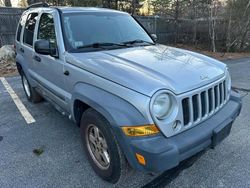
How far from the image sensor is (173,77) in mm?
2363

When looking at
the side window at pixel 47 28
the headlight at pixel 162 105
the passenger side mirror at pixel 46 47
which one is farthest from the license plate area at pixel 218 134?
the side window at pixel 47 28

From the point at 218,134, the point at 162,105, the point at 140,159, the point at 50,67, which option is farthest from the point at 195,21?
the point at 140,159

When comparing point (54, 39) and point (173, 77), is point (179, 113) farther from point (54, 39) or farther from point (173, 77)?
point (54, 39)

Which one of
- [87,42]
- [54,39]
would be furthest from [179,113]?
[54,39]

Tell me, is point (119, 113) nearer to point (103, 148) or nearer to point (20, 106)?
point (103, 148)

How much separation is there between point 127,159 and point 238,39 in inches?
540

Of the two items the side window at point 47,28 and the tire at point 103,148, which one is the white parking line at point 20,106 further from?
the tire at point 103,148

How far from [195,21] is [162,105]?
14.4 m

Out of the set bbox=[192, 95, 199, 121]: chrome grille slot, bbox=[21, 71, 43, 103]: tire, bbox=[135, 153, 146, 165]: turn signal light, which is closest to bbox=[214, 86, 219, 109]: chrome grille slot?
bbox=[192, 95, 199, 121]: chrome grille slot

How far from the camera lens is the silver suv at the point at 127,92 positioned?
2.11 m

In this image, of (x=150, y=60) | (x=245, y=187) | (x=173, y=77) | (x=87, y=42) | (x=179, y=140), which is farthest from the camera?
(x=87, y=42)

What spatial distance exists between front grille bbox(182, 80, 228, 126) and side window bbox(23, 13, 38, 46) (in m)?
3.13

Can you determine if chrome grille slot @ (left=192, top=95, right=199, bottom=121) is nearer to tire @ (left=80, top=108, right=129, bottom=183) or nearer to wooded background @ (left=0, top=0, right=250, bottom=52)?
tire @ (left=80, top=108, right=129, bottom=183)

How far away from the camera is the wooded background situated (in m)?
12.9
